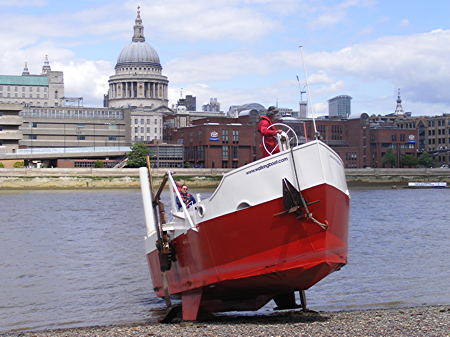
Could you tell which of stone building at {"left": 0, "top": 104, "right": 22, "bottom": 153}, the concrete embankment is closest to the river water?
the concrete embankment

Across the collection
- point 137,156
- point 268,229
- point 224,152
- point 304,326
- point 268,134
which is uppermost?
point 224,152

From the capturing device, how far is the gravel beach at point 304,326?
14891 mm

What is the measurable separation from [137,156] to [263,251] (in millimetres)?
116566

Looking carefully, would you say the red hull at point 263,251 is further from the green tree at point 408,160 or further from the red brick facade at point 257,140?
the green tree at point 408,160

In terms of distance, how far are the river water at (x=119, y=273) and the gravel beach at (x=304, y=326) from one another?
1790 millimetres

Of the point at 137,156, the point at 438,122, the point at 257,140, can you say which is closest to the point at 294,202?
the point at 137,156

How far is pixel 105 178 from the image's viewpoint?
11400cm

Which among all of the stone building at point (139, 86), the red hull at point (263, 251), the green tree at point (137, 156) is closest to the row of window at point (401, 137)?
the green tree at point (137, 156)

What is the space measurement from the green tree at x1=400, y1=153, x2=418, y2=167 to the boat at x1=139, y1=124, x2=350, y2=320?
13325 centimetres

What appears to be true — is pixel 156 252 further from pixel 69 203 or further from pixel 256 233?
pixel 69 203

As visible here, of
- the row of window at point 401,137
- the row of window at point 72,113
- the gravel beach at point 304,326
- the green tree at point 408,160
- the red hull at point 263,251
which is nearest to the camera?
the gravel beach at point 304,326

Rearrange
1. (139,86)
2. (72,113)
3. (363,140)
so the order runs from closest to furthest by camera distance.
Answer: (363,140), (72,113), (139,86)

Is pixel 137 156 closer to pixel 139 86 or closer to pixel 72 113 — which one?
pixel 72 113

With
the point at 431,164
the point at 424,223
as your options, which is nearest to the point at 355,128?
the point at 431,164
